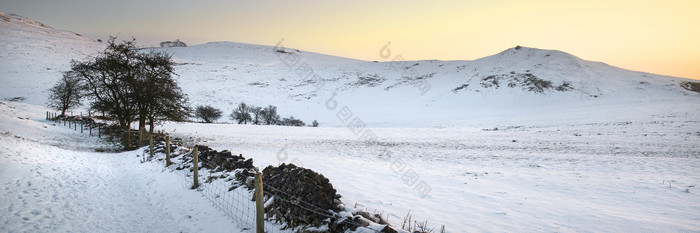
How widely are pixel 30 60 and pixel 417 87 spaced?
4075 inches

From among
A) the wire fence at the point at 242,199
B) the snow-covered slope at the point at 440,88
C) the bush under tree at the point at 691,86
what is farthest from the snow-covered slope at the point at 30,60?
the bush under tree at the point at 691,86

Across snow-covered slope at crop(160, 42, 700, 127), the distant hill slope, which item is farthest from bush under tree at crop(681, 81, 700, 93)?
snow-covered slope at crop(160, 42, 700, 127)

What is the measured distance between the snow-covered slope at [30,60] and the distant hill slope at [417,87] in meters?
0.17

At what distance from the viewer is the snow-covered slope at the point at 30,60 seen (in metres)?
55.0

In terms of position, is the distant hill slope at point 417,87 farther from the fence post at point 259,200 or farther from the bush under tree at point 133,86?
the fence post at point 259,200

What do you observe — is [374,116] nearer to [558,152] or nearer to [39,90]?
[558,152]

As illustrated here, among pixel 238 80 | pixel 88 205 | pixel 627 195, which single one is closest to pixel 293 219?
pixel 88 205

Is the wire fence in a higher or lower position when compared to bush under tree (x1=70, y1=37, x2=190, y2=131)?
lower

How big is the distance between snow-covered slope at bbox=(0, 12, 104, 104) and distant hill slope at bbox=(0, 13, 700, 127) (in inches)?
6.7

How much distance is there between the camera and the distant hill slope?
5294cm

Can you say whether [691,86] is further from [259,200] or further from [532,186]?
[259,200]

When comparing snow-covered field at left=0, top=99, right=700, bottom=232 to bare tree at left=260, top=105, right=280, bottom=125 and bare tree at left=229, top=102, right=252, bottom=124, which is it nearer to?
bare tree at left=229, top=102, right=252, bottom=124

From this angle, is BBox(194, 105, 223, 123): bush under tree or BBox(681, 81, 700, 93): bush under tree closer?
BBox(194, 105, 223, 123): bush under tree

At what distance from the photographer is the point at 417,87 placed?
85.1 m
